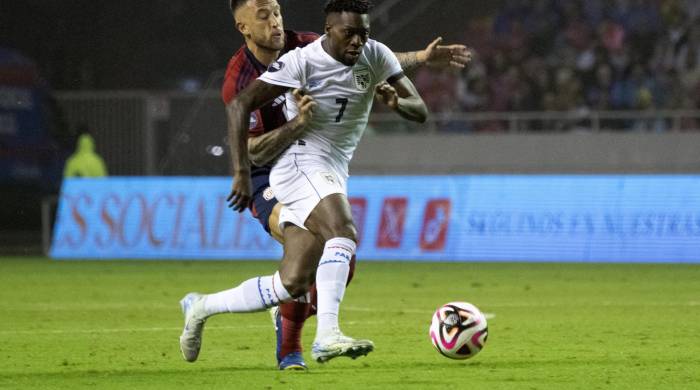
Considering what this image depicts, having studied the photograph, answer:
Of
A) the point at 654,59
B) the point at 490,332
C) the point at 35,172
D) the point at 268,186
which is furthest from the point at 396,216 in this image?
the point at 268,186

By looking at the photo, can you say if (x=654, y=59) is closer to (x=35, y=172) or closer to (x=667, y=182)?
Result: (x=667, y=182)

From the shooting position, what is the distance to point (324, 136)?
311 inches

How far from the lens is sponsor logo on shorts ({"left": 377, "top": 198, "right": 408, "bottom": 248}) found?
19719mm

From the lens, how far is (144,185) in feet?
69.5

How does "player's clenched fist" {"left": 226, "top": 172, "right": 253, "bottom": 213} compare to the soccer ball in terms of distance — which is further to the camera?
the soccer ball

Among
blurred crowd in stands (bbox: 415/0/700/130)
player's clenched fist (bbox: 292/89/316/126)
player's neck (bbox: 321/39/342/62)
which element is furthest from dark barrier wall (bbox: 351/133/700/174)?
player's clenched fist (bbox: 292/89/316/126)

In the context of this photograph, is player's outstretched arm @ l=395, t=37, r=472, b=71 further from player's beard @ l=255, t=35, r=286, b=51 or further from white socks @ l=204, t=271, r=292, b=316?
white socks @ l=204, t=271, r=292, b=316

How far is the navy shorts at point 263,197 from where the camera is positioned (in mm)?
8070

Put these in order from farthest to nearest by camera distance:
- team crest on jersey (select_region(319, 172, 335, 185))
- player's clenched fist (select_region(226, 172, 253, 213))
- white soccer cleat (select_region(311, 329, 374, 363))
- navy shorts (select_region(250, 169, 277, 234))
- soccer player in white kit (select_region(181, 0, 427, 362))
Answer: navy shorts (select_region(250, 169, 277, 234)) < team crest on jersey (select_region(319, 172, 335, 185)) < soccer player in white kit (select_region(181, 0, 427, 362)) < player's clenched fist (select_region(226, 172, 253, 213)) < white soccer cleat (select_region(311, 329, 374, 363))

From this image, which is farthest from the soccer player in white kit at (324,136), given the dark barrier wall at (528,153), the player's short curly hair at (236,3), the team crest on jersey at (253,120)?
the dark barrier wall at (528,153)

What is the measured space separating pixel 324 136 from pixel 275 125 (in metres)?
0.36

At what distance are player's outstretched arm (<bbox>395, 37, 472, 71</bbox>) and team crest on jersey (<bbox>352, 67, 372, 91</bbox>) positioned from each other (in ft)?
2.25

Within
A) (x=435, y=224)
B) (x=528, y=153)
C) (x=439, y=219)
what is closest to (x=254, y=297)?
(x=439, y=219)

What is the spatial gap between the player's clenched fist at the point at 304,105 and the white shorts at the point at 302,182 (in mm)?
252
